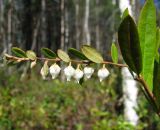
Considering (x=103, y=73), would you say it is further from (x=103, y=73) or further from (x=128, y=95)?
(x=128, y=95)

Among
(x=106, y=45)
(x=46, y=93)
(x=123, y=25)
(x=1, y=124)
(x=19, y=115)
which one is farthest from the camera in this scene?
(x=106, y=45)

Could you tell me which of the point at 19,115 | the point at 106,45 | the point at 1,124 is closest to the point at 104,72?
the point at 1,124

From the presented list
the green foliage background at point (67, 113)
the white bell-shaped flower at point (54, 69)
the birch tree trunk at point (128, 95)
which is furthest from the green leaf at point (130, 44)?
the birch tree trunk at point (128, 95)

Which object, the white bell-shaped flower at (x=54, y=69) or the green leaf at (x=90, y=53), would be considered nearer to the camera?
the green leaf at (x=90, y=53)

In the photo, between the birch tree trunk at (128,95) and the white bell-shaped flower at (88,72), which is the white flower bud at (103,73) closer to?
the white bell-shaped flower at (88,72)

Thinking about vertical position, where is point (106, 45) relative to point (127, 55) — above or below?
above

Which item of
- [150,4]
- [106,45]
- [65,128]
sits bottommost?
[65,128]

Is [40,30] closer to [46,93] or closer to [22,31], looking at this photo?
[22,31]

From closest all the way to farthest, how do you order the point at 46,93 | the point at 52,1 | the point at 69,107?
the point at 69,107 → the point at 46,93 → the point at 52,1

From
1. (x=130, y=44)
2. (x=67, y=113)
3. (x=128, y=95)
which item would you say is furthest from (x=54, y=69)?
(x=128, y=95)
